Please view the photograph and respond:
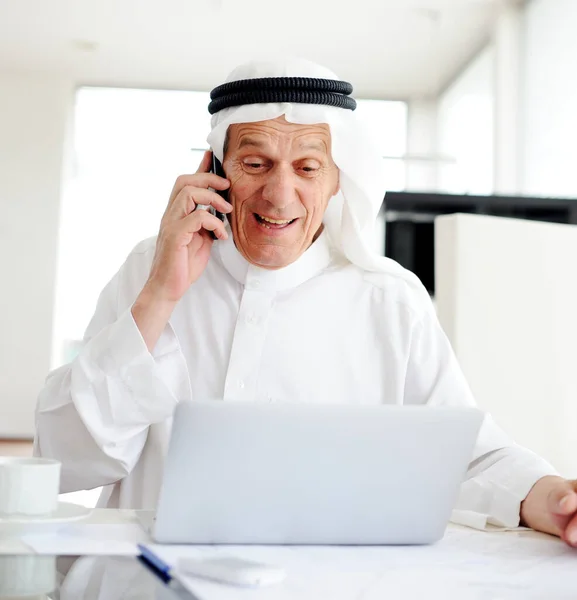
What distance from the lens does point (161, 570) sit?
883mm

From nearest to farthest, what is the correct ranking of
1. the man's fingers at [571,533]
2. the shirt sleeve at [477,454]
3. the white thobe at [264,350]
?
the man's fingers at [571,533], the shirt sleeve at [477,454], the white thobe at [264,350]

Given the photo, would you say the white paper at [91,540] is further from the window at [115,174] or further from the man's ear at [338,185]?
the window at [115,174]

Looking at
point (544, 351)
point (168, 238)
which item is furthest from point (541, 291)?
point (168, 238)

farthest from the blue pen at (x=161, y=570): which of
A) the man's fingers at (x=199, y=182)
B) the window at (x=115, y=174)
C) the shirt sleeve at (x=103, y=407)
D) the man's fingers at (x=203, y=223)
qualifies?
the window at (x=115, y=174)

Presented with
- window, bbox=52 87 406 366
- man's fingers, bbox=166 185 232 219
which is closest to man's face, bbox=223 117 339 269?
man's fingers, bbox=166 185 232 219

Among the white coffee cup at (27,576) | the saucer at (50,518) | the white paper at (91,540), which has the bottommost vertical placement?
the white coffee cup at (27,576)

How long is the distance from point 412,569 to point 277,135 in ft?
3.34

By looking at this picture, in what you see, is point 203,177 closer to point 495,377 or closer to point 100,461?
point 100,461

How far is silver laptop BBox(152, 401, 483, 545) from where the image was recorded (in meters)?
0.99

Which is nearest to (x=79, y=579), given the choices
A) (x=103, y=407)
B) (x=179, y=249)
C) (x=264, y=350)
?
(x=103, y=407)

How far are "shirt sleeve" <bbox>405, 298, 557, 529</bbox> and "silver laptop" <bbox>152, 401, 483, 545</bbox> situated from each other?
0.27 m

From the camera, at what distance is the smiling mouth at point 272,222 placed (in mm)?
1783

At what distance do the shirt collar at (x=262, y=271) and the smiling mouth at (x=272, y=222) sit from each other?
0.30 feet

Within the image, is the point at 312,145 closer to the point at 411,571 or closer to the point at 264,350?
the point at 264,350
